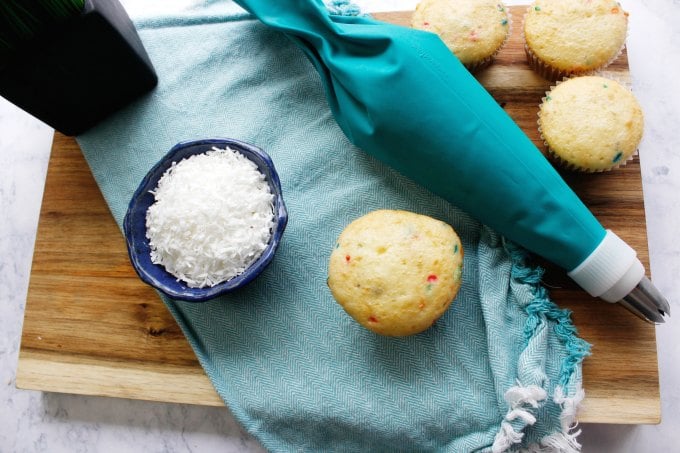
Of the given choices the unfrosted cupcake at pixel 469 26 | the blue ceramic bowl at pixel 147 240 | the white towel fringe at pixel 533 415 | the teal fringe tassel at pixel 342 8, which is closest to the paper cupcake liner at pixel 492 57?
the unfrosted cupcake at pixel 469 26

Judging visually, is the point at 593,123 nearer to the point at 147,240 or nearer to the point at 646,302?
the point at 646,302

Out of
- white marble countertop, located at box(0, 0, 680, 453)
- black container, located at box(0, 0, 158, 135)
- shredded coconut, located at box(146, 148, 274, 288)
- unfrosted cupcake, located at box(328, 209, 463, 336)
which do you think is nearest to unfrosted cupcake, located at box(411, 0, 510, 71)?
white marble countertop, located at box(0, 0, 680, 453)

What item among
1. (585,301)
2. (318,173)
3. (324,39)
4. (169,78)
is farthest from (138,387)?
(585,301)

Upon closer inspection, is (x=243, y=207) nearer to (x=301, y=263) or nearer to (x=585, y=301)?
(x=301, y=263)

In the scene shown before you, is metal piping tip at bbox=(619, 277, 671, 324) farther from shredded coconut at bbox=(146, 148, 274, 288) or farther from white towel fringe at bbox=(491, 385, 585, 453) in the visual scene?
shredded coconut at bbox=(146, 148, 274, 288)

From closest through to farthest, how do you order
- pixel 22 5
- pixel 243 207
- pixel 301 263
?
pixel 22 5, pixel 243 207, pixel 301 263

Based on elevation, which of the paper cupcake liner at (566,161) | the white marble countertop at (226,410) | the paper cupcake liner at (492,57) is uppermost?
the paper cupcake liner at (492,57)

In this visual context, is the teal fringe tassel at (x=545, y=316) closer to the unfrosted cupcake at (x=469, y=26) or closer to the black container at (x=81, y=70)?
the unfrosted cupcake at (x=469, y=26)
